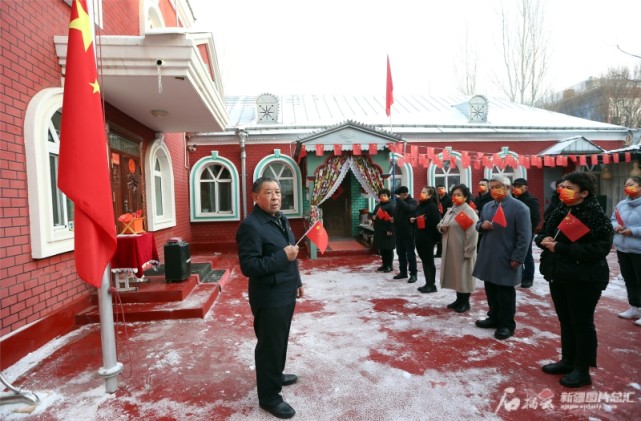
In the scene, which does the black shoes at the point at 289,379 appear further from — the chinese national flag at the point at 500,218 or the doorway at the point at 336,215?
the doorway at the point at 336,215

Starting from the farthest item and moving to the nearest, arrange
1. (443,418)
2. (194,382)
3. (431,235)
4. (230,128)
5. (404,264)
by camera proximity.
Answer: (230,128) → (404,264) → (431,235) → (194,382) → (443,418)

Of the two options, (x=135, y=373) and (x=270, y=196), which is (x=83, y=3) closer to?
(x=270, y=196)

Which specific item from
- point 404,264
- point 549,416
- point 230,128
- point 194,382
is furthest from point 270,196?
point 230,128

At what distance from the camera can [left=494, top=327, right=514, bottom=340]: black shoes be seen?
3883 millimetres

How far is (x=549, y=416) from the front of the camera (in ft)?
8.30

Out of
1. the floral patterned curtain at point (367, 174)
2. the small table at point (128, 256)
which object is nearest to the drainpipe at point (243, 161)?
the floral patterned curtain at point (367, 174)

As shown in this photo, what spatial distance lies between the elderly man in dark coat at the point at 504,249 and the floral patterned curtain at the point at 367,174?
5.18m

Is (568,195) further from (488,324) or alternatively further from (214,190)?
(214,190)

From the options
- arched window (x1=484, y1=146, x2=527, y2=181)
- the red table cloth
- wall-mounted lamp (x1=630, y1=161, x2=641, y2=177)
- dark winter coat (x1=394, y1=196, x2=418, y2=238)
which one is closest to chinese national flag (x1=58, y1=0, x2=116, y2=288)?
the red table cloth

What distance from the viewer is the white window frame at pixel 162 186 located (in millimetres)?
7496

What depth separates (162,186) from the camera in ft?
28.7

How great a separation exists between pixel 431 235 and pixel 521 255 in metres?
1.95

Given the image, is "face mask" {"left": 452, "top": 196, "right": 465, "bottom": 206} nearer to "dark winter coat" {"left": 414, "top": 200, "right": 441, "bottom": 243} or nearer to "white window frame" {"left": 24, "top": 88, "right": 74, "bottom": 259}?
"dark winter coat" {"left": 414, "top": 200, "right": 441, "bottom": 243}

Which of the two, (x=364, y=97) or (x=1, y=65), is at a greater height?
(x=364, y=97)
